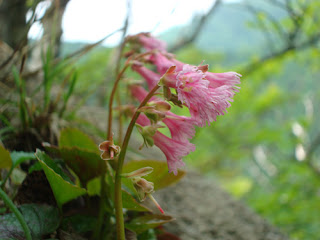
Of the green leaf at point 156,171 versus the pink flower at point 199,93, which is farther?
the green leaf at point 156,171

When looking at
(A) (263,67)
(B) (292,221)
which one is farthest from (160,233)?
(A) (263,67)

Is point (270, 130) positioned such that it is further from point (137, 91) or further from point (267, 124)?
point (137, 91)

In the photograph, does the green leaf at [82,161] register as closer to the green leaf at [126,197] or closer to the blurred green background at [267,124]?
the green leaf at [126,197]

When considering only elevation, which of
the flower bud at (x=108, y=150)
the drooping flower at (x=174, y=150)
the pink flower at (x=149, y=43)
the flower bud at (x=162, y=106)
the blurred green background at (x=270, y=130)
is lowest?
the blurred green background at (x=270, y=130)

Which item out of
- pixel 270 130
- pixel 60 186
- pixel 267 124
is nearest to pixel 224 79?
pixel 60 186

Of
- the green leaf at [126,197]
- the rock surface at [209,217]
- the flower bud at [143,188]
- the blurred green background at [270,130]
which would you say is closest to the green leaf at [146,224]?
the green leaf at [126,197]

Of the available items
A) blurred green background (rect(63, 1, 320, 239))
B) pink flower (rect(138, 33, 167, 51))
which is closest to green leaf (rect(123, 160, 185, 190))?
pink flower (rect(138, 33, 167, 51))

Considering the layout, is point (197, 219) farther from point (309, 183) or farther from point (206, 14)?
point (206, 14)
